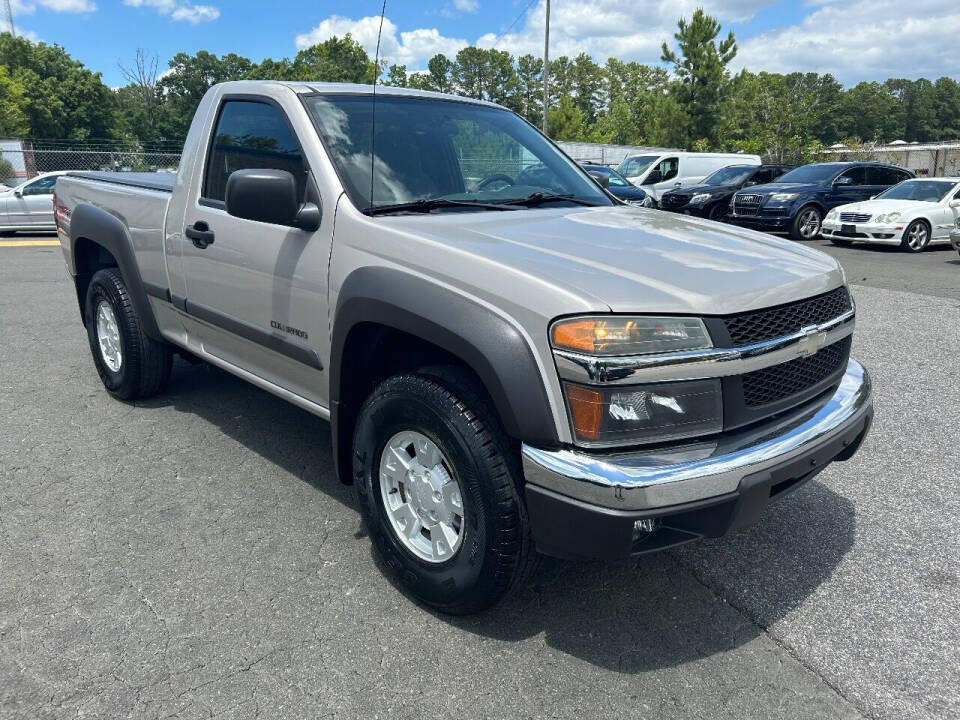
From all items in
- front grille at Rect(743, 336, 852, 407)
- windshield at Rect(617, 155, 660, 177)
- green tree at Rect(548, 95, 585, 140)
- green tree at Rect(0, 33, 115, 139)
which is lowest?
front grille at Rect(743, 336, 852, 407)

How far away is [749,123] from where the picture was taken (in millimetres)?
62688

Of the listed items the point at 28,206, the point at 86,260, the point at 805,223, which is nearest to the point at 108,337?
the point at 86,260

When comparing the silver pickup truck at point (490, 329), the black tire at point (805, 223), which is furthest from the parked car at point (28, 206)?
the black tire at point (805, 223)

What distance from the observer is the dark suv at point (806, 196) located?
51.9ft

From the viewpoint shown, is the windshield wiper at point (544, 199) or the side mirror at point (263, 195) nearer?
the side mirror at point (263, 195)

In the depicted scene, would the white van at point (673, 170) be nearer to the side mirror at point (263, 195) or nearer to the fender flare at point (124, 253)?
the fender flare at point (124, 253)

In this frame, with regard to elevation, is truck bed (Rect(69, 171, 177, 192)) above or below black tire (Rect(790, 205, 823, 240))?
above

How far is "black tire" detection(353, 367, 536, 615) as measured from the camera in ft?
8.02

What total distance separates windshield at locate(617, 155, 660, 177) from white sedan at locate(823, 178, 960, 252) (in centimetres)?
814

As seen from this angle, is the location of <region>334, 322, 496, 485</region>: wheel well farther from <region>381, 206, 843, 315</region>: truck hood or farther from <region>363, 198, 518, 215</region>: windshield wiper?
<region>363, 198, 518, 215</region>: windshield wiper

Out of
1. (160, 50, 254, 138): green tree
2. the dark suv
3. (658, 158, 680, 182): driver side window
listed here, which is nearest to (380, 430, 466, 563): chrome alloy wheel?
the dark suv

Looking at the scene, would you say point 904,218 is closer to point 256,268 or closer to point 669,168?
point 669,168

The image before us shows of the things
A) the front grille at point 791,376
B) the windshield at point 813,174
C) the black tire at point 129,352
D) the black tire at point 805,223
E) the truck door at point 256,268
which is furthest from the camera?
the windshield at point 813,174

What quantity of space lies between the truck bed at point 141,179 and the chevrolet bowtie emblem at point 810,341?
11.3 ft
